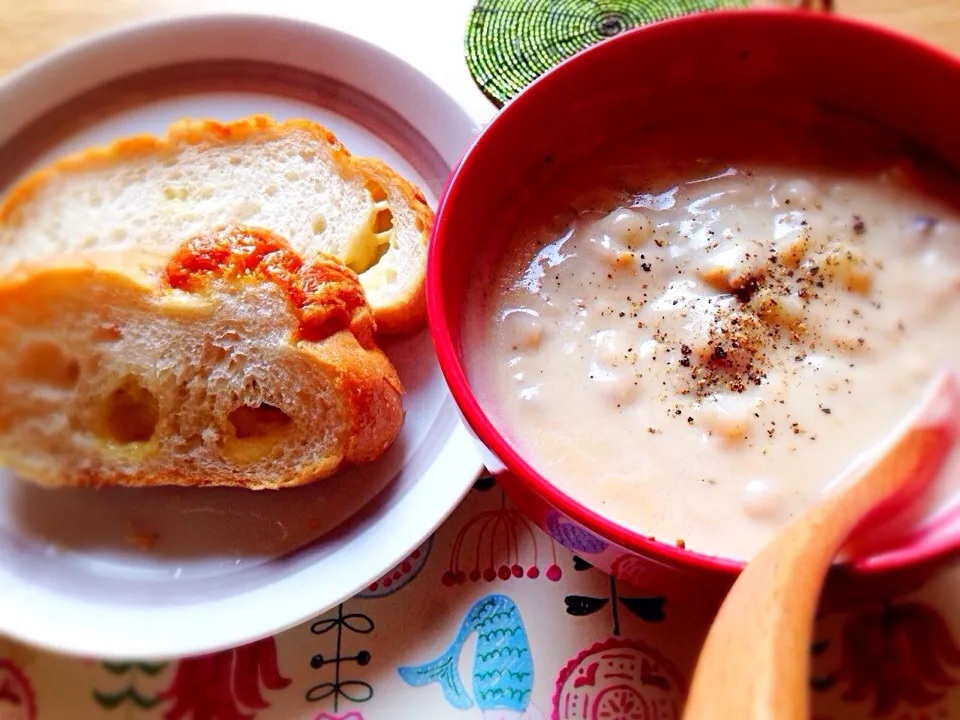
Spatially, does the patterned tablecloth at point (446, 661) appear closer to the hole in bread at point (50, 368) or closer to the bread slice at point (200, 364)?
the bread slice at point (200, 364)

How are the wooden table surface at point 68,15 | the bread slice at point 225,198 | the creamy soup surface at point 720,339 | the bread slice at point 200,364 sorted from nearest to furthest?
the creamy soup surface at point 720,339 < the bread slice at point 200,364 < the bread slice at point 225,198 < the wooden table surface at point 68,15

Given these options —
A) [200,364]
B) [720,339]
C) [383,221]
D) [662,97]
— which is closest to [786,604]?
[720,339]

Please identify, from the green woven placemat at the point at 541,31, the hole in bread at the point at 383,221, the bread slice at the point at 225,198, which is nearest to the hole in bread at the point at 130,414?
the bread slice at the point at 225,198

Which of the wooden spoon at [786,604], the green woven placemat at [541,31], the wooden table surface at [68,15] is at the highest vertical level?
the wooden table surface at [68,15]

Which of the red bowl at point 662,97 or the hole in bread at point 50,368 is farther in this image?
the hole in bread at point 50,368

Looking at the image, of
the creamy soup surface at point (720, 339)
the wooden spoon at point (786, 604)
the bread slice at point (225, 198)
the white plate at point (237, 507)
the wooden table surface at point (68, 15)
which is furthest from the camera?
the wooden table surface at point (68, 15)

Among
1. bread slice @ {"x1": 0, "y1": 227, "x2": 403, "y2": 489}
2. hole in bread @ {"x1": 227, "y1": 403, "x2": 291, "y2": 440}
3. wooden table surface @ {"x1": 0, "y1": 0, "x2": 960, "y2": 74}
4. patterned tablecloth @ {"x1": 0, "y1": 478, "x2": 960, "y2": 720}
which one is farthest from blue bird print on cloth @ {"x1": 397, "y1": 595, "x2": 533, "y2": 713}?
wooden table surface @ {"x1": 0, "y1": 0, "x2": 960, "y2": 74}

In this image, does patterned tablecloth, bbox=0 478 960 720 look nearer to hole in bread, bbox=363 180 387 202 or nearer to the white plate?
the white plate

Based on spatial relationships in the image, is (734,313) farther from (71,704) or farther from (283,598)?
(71,704)

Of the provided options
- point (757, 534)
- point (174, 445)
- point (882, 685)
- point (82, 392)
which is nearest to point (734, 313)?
point (757, 534)
